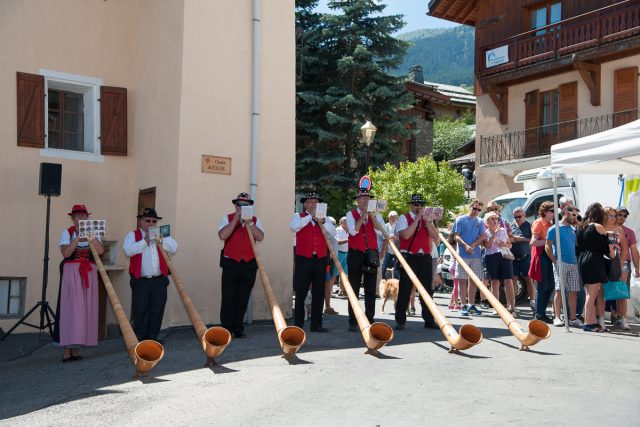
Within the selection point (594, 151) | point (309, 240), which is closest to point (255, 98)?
point (309, 240)

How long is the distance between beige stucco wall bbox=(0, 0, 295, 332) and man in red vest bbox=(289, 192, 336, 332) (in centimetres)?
209

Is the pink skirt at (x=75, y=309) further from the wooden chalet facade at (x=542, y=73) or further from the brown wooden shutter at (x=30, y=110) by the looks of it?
the wooden chalet facade at (x=542, y=73)

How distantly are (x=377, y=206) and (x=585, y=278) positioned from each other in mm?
3071

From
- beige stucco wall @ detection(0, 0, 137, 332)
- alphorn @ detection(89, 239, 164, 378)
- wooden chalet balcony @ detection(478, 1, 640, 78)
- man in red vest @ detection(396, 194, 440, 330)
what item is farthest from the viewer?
wooden chalet balcony @ detection(478, 1, 640, 78)

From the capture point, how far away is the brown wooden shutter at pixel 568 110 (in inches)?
1029

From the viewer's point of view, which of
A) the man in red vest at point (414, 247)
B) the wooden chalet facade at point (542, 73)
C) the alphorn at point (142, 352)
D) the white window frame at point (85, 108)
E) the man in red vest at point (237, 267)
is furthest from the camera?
the wooden chalet facade at point (542, 73)

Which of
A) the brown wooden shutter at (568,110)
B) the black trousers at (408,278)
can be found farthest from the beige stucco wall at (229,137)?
the brown wooden shutter at (568,110)

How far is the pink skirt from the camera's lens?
9727 millimetres

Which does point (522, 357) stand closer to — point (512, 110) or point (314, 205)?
point (314, 205)

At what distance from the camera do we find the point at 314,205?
10633mm

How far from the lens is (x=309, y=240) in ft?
34.9

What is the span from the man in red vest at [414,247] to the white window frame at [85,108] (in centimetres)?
547

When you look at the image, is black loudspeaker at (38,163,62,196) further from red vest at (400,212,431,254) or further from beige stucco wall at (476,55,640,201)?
beige stucco wall at (476,55,640,201)

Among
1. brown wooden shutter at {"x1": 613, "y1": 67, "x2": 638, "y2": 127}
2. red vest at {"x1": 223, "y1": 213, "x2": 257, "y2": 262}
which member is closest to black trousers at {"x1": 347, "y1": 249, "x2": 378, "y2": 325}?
red vest at {"x1": 223, "y1": 213, "x2": 257, "y2": 262}
